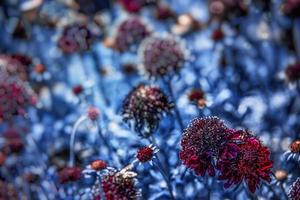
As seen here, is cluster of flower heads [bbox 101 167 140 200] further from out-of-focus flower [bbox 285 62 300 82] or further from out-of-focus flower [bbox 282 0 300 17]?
out-of-focus flower [bbox 282 0 300 17]

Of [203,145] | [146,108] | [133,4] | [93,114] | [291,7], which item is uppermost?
[133,4]

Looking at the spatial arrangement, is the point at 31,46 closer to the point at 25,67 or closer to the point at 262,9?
the point at 25,67

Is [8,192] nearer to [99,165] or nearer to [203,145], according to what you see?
[99,165]

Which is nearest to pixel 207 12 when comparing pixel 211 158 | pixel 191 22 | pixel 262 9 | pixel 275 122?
pixel 191 22

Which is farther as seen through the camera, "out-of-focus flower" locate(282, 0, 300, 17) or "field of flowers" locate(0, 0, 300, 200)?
"out-of-focus flower" locate(282, 0, 300, 17)

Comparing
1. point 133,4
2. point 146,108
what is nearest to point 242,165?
point 146,108

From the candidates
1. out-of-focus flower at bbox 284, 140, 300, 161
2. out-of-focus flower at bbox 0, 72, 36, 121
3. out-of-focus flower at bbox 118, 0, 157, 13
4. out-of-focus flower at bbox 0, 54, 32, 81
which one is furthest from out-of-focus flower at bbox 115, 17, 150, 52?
out-of-focus flower at bbox 284, 140, 300, 161
